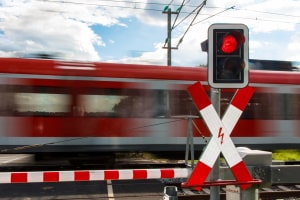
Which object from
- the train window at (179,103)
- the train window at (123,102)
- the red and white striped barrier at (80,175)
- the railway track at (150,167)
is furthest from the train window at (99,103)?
the red and white striped barrier at (80,175)

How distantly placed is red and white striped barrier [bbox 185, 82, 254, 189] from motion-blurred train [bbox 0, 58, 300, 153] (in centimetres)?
662

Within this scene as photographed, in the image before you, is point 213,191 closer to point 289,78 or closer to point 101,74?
point 101,74

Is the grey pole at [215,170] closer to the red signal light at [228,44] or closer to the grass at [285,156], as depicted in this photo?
the red signal light at [228,44]

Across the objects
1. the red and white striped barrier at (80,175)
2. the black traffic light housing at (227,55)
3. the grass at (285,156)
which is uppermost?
the black traffic light housing at (227,55)

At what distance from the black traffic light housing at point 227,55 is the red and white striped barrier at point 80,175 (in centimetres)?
206

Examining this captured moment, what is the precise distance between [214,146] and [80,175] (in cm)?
233

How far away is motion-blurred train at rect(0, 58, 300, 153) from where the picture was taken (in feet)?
37.1

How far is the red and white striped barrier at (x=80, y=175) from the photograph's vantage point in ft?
17.5

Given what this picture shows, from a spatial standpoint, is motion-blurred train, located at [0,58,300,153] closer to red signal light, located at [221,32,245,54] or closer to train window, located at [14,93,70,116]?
train window, located at [14,93,70,116]

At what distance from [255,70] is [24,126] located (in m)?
7.38

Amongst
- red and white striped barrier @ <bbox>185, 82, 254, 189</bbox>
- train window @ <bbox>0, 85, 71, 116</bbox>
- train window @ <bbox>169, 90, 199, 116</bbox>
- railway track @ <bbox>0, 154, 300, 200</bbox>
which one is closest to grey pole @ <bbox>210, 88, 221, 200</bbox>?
red and white striped barrier @ <bbox>185, 82, 254, 189</bbox>

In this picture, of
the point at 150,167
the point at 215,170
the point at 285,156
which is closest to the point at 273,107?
the point at 285,156

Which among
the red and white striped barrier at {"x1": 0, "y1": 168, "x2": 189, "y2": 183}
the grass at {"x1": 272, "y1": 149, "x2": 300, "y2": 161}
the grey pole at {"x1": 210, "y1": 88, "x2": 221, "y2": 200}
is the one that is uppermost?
the grey pole at {"x1": 210, "y1": 88, "x2": 221, "y2": 200}

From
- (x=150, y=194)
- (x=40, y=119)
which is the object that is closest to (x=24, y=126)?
(x=40, y=119)
